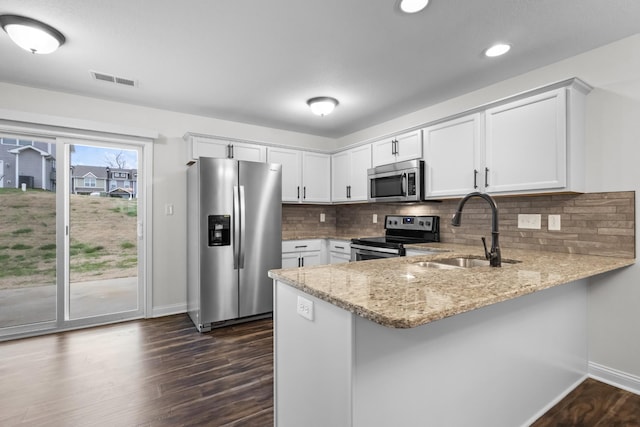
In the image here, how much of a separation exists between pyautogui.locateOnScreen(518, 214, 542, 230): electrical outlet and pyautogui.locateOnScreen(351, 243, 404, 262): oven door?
106 centimetres

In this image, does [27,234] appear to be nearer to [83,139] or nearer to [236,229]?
[83,139]

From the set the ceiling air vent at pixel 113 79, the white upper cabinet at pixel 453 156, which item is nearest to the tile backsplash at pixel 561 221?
the white upper cabinet at pixel 453 156

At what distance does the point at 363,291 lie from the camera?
117 centimetres

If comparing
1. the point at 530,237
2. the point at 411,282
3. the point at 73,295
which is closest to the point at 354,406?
the point at 411,282

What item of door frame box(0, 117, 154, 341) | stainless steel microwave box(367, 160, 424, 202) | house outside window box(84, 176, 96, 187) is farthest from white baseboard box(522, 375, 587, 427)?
house outside window box(84, 176, 96, 187)

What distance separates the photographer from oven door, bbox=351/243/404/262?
10.3 ft

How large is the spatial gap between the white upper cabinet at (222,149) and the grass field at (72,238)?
977 mm

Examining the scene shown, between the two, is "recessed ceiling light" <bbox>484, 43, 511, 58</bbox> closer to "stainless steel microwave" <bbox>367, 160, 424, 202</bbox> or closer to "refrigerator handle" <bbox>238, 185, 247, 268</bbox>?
"stainless steel microwave" <bbox>367, 160, 424, 202</bbox>

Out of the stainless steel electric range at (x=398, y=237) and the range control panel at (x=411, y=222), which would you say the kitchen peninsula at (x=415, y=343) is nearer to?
the stainless steel electric range at (x=398, y=237)

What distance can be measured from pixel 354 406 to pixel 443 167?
258cm

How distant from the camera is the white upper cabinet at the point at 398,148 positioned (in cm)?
338

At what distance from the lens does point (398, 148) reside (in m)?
3.58

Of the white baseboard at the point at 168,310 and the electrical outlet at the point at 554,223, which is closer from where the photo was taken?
the electrical outlet at the point at 554,223

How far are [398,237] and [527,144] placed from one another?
177 centimetres
